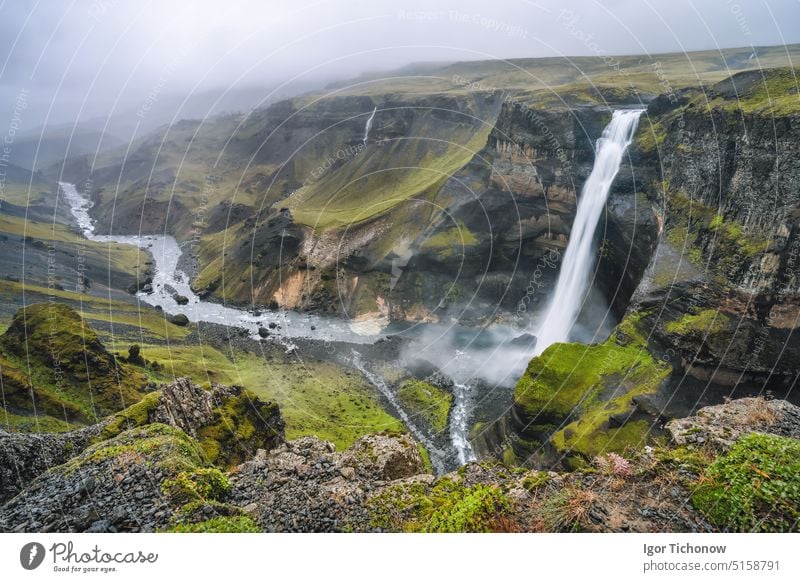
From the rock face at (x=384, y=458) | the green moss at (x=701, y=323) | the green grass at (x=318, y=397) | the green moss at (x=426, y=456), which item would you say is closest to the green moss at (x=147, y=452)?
the rock face at (x=384, y=458)

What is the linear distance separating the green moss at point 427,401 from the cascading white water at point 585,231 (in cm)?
1403

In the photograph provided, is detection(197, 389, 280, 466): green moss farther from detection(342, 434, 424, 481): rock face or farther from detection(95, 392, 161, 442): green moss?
detection(342, 434, 424, 481): rock face

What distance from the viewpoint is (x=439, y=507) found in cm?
1480

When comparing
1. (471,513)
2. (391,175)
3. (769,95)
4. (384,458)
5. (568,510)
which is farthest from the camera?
(391,175)

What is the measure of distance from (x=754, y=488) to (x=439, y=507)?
8.32 metres

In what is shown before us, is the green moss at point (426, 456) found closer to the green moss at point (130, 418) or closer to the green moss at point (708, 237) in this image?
the green moss at point (130, 418)

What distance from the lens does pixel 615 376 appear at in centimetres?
3841

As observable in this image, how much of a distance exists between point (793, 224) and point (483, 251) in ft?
159

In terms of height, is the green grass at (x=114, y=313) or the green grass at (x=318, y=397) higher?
the green grass at (x=114, y=313)

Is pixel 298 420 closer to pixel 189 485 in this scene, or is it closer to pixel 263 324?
pixel 189 485

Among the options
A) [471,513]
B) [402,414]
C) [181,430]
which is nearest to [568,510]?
[471,513]

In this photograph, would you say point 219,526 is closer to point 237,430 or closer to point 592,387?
point 237,430

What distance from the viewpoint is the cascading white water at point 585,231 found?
5994cm
